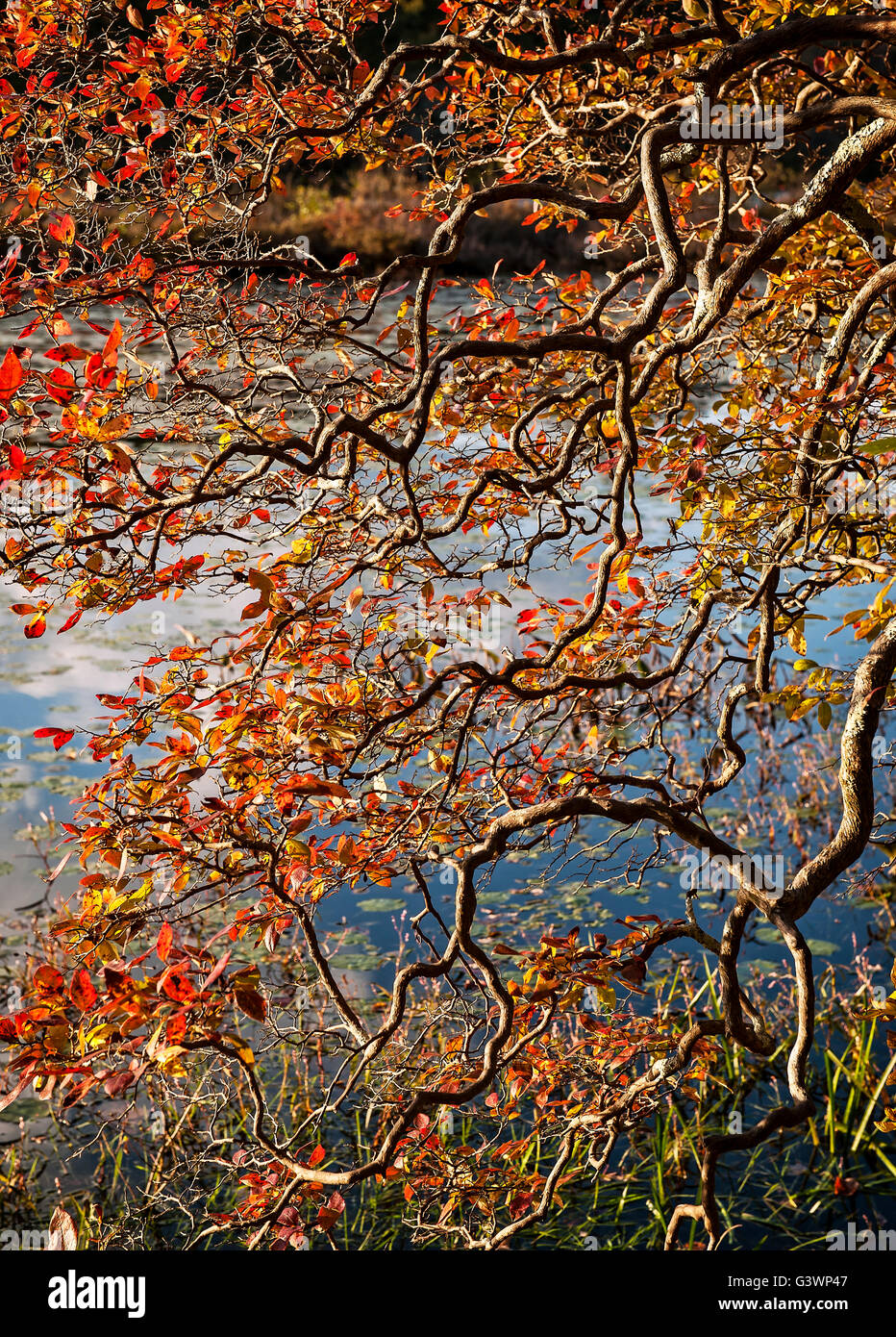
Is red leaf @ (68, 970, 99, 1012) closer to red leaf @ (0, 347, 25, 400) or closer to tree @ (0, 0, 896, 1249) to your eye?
tree @ (0, 0, 896, 1249)

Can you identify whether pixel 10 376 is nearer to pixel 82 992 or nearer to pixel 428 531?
pixel 428 531

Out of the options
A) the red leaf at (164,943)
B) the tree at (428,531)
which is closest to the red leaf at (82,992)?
the tree at (428,531)

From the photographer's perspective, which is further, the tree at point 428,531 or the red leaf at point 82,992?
the tree at point 428,531

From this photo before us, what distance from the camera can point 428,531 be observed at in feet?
9.34

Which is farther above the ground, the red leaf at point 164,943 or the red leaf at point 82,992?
the red leaf at point 164,943

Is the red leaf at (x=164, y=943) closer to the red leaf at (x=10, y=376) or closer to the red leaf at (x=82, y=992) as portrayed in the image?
the red leaf at (x=82, y=992)

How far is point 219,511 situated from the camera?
317 centimetres

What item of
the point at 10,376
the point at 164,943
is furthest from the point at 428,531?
the point at 164,943

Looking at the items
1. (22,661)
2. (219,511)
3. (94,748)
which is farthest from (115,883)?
(22,661)

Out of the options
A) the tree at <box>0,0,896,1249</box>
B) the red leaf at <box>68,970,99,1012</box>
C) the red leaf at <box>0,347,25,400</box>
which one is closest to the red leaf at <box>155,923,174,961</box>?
the tree at <box>0,0,896,1249</box>

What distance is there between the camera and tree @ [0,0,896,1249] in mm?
2449

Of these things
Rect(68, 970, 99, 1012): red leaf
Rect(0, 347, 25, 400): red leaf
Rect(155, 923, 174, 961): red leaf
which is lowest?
Rect(68, 970, 99, 1012): red leaf

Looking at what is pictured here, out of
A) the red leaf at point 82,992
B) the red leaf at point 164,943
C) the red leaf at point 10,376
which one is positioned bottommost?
the red leaf at point 82,992

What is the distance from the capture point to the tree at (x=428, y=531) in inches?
96.4
